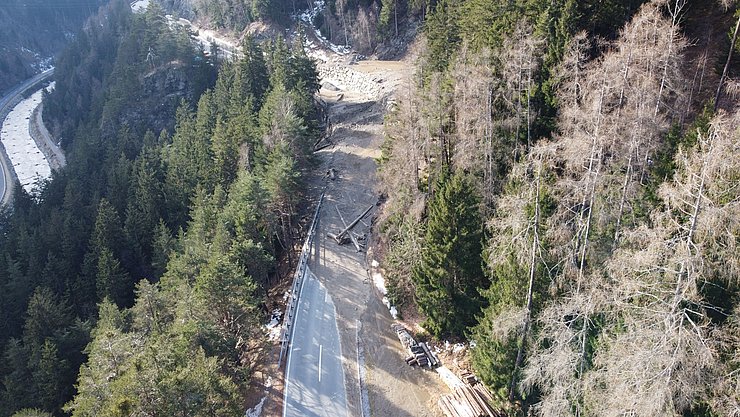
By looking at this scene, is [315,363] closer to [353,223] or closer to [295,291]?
[295,291]

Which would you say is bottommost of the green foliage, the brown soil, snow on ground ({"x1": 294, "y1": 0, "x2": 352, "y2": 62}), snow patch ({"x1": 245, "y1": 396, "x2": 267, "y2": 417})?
snow patch ({"x1": 245, "y1": 396, "x2": 267, "y2": 417})

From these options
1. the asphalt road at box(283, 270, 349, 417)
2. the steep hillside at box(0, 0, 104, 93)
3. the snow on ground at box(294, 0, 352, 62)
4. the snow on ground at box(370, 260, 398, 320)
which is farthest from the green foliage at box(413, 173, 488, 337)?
the steep hillside at box(0, 0, 104, 93)

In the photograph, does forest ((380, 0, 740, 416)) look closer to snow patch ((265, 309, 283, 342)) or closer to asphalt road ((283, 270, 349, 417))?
asphalt road ((283, 270, 349, 417))

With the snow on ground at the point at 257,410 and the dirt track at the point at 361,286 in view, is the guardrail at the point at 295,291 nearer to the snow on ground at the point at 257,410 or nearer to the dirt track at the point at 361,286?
the dirt track at the point at 361,286

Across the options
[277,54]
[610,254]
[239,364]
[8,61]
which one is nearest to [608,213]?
[610,254]

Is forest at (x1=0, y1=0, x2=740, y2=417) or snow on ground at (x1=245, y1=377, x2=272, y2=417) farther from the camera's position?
snow on ground at (x1=245, y1=377, x2=272, y2=417)

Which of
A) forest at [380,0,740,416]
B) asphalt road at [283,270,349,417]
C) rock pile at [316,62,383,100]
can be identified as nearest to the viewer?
forest at [380,0,740,416]

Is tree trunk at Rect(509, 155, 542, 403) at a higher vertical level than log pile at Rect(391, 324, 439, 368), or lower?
higher
